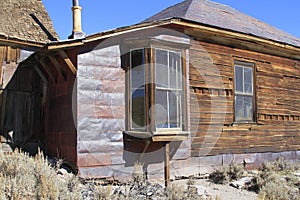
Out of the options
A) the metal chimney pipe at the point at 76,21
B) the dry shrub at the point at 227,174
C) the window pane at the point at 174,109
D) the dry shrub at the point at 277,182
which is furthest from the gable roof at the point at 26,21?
the dry shrub at the point at 277,182

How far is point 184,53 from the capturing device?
26.2ft

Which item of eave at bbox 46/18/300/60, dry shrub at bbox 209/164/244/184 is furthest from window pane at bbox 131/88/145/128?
dry shrub at bbox 209/164/244/184

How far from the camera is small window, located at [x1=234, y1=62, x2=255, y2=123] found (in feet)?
30.6

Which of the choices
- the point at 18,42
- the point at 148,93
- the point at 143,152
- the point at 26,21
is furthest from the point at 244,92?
the point at 26,21

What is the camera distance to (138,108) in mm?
7367

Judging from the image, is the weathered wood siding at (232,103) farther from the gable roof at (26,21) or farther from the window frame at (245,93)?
the gable roof at (26,21)

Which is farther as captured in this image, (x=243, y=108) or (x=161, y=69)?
(x=243, y=108)

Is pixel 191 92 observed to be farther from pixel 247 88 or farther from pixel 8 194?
pixel 8 194

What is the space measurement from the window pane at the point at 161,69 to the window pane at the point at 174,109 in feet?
1.10

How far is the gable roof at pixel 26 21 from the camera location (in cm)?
886

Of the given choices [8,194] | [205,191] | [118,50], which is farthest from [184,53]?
[8,194]

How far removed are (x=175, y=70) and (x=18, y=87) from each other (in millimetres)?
4283

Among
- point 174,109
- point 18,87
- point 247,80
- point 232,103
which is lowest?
point 174,109

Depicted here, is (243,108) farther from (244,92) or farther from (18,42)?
(18,42)
